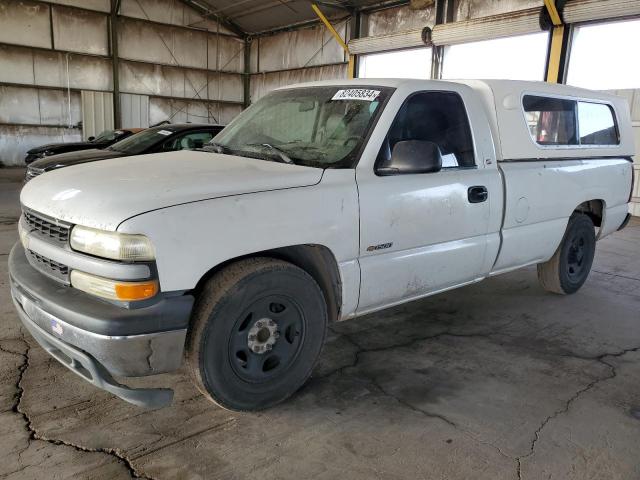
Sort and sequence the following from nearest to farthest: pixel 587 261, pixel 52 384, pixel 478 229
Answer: pixel 52 384, pixel 478 229, pixel 587 261

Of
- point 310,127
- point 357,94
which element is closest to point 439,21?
point 357,94

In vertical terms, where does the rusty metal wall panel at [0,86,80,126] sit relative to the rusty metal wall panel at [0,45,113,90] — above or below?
below

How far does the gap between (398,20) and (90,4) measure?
10.8m

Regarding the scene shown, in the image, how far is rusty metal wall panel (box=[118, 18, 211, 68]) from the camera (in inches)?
754

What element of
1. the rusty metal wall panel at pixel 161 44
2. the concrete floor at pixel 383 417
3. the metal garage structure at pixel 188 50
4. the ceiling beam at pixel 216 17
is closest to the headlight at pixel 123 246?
the concrete floor at pixel 383 417

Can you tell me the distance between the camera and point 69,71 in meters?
18.2

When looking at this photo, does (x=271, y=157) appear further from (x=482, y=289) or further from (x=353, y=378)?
(x=482, y=289)

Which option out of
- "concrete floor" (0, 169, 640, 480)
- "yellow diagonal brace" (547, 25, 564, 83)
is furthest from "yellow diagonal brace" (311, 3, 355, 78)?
"concrete floor" (0, 169, 640, 480)

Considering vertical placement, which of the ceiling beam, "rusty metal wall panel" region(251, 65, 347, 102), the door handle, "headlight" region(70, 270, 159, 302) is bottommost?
"headlight" region(70, 270, 159, 302)

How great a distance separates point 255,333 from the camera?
8.80 feet

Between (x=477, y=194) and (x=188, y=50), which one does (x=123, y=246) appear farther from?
(x=188, y=50)

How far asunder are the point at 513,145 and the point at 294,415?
8.44 ft

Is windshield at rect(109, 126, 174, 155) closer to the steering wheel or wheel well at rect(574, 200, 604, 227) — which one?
the steering wheel

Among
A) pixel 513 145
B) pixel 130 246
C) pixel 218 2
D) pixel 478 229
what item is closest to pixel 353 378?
pixel 478 229
